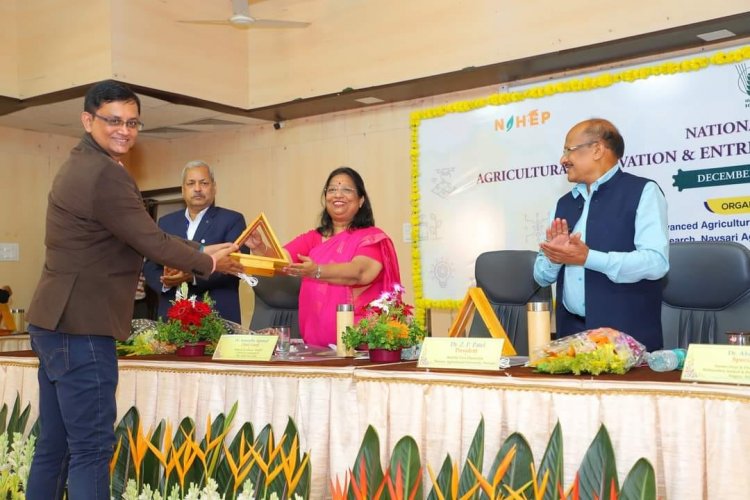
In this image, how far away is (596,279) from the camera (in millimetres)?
2311

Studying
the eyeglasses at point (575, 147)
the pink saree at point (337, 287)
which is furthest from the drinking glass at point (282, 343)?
the eyeglasses at point (575, 147)

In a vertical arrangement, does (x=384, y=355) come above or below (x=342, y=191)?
below

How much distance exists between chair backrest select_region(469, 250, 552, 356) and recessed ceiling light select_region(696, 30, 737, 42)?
5.22 ft

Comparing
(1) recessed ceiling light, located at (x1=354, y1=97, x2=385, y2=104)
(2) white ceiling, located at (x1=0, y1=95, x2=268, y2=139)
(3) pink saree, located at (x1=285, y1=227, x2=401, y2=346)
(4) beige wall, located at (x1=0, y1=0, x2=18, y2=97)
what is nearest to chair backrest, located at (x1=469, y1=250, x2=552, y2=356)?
(3) pink saree, located at (x1=285, y1=227, x2=401, y2=346)

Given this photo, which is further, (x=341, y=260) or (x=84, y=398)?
(x=341, y=260)

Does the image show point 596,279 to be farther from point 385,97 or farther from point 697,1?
point 385,97

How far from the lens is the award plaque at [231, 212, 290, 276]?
8.15 ft

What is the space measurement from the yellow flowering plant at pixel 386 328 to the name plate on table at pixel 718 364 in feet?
2.78

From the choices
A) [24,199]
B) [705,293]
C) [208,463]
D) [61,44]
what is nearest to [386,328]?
[208,463]

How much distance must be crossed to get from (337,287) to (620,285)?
110 cm

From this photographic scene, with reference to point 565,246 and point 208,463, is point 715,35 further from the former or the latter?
point 208,463

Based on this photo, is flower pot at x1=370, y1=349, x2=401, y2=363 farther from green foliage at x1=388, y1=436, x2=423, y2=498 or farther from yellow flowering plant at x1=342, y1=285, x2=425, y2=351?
green foliage at x1=388, y1=436, x2=423, y2=498

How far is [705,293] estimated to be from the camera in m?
2.52

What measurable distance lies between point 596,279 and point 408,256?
2840mm
